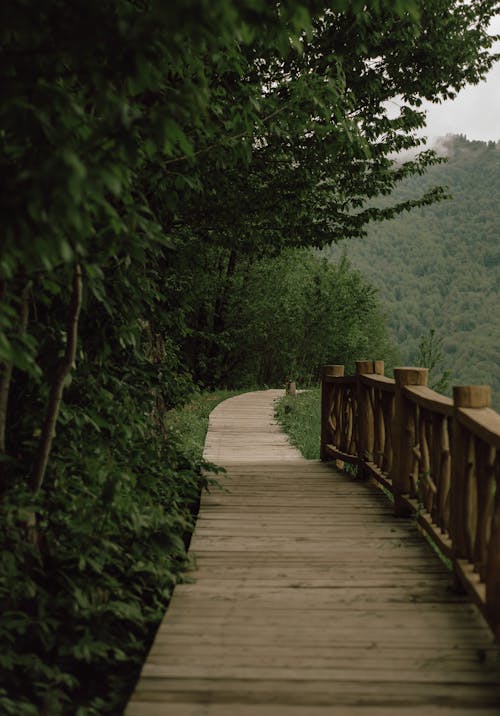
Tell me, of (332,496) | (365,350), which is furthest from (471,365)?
(332,496)

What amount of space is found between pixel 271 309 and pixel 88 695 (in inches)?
936

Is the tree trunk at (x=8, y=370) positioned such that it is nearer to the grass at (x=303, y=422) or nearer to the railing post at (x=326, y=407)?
the railing post at (x=326, y=407)

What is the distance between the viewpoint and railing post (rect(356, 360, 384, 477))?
6992mm

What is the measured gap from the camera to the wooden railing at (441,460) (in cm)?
339

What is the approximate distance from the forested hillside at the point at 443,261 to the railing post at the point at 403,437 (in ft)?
248

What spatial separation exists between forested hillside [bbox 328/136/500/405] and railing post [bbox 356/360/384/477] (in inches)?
2914

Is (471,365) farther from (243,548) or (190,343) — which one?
(243,548)

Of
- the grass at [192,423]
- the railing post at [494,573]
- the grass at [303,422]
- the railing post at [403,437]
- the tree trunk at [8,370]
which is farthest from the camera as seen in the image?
the grass at [303,422]

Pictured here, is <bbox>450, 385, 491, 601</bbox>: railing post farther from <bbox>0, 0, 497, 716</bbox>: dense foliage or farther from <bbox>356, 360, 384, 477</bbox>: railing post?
<bbox>356, 360, 384, 477</bbox>: railing post

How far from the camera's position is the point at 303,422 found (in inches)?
547

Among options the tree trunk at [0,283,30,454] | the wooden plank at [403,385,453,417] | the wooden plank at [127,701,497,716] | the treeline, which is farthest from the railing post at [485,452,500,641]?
the treeline

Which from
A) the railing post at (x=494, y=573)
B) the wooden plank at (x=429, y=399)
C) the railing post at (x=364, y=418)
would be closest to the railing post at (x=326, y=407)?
the railing post at (x=364, y=418)

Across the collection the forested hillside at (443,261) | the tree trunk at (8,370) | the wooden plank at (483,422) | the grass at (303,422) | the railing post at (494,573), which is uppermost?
the forested hillside at (443,261)

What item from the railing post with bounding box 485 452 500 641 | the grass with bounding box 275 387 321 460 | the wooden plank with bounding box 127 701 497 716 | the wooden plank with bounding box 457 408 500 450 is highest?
the wooden plank with bounding box 457 408 500 450
